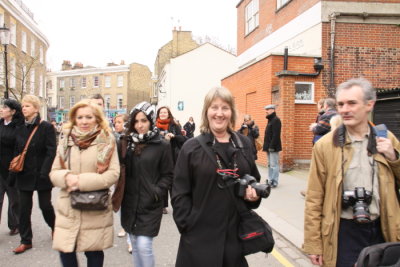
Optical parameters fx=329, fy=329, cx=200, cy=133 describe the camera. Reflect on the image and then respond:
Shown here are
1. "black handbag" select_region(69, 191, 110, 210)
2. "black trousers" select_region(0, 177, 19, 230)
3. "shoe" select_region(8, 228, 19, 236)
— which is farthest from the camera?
"shoe" select_region(8, 228, 19, 236)

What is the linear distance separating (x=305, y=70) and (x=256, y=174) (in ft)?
28.8

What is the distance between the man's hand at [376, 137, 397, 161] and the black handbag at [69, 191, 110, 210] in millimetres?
2267

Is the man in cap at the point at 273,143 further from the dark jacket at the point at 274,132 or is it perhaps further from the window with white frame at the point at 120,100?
the window with white frame at the point at 120,100

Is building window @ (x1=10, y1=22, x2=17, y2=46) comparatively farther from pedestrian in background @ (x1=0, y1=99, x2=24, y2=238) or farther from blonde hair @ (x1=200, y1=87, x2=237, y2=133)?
blonde hair @ (x1=200, y1=87, x2=237, y2=133)

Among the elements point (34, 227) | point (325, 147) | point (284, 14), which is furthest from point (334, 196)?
point (284, 14)

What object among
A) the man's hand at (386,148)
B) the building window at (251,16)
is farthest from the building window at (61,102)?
the man's hand at (386,148)

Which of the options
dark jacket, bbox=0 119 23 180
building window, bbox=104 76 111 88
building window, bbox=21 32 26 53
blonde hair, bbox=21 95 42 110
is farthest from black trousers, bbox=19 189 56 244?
building window, bbox=104 76 111 88

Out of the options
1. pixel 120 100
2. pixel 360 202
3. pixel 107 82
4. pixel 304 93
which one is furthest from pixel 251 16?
pixel 107 82

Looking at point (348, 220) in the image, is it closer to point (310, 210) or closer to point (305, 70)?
point (310, 210)

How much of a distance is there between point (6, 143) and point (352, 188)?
4562 mm

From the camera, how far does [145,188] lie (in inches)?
125

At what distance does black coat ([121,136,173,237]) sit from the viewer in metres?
3.13

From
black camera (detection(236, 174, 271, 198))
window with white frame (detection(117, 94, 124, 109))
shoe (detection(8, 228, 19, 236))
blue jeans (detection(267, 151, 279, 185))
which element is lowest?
shoe (detection(8, 228, 19, 236))

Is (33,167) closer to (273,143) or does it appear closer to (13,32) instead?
(273,143)
